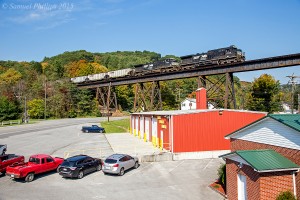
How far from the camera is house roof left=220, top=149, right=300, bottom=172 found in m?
12.8

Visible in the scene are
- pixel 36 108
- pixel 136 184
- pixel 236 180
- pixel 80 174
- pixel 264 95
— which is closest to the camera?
pixel 236 180

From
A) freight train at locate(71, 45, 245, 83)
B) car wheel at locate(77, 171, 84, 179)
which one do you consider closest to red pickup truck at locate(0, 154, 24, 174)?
car wheel at locate(77, 171, 84, 179)

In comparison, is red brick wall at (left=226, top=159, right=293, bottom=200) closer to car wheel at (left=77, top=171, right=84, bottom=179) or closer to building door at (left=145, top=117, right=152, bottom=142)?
car wheel at (left=77, top=171, right=84, bottom=179)

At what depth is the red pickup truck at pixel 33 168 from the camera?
62.1 ft

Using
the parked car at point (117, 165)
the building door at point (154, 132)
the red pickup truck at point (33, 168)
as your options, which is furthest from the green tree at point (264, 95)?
the red pickup truck at point (33, 168)

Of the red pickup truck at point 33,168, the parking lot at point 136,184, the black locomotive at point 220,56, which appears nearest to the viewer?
the parking lot at point 136,184

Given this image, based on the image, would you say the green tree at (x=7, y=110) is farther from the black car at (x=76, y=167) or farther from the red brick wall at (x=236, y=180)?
the red brick wall at (x=236, y=180)

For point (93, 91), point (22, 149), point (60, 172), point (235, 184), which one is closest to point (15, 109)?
point (93, 91)

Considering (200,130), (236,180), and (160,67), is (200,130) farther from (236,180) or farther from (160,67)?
(160,67)

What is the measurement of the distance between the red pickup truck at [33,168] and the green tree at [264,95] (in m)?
47.9

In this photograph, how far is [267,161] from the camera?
1327 cm

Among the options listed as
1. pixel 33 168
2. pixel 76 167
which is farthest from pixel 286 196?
pixel 33 168

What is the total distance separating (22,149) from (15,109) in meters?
46.5

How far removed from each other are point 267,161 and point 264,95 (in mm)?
51751
